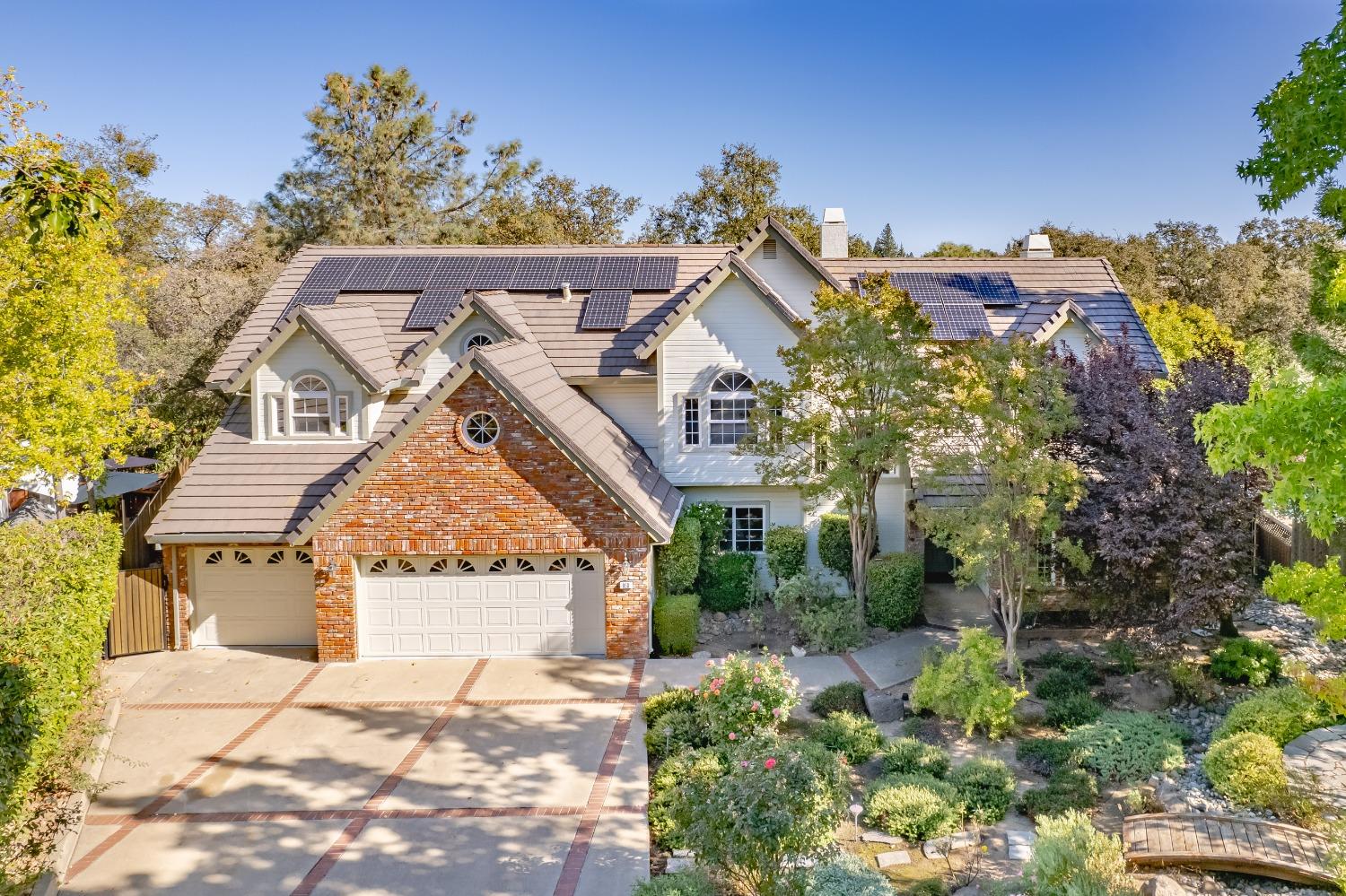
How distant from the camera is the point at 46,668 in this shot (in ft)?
35.3

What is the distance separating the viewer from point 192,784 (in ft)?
42.1

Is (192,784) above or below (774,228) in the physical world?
below

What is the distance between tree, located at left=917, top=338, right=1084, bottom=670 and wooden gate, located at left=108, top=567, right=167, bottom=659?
15251 millimetres

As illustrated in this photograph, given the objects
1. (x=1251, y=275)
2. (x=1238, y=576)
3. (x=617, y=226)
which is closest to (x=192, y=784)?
(x=1238, y=576)

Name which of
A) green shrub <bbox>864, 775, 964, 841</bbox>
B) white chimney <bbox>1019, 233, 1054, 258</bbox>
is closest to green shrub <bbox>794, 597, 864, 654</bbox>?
green shrub <bbox>864, 775, 964, 841</bbox>

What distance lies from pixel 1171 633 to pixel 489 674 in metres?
11.8

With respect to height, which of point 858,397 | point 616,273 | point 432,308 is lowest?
point 858,397

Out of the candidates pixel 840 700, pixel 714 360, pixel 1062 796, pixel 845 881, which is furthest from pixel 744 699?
pixel 714 360

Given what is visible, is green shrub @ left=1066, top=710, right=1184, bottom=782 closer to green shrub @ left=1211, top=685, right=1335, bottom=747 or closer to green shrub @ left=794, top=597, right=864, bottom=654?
green shrub @ left=1211, top=685, right=1335, bottom=747

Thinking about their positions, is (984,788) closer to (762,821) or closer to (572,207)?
(762,821)

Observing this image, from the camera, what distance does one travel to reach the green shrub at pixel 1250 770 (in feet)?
36.8

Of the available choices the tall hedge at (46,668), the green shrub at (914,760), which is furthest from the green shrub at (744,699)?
the tall hedge at (46,668)

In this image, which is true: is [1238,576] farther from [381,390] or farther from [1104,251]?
[1104,251]

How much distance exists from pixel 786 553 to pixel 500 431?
7399mm
